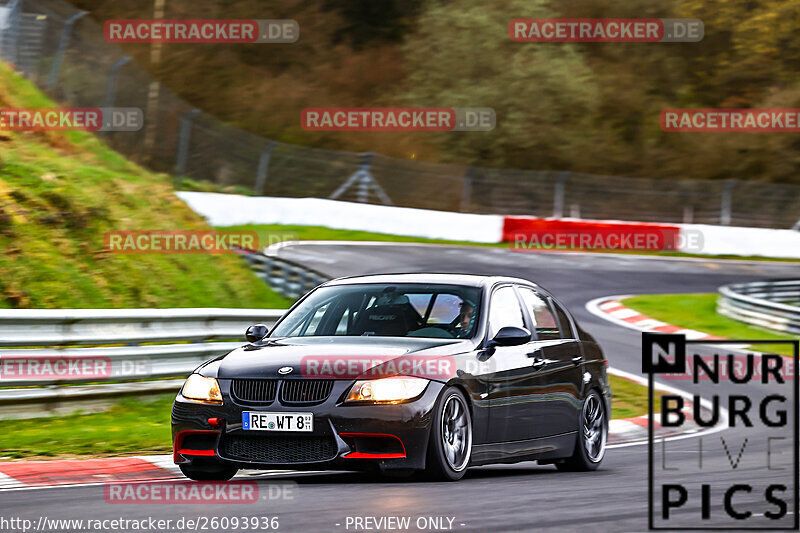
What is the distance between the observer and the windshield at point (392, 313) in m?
8.32

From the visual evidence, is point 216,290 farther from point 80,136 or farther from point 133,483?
point 133,483

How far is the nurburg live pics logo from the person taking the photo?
633 centimetres

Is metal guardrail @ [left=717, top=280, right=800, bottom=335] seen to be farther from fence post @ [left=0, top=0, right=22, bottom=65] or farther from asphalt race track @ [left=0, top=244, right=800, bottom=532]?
fence post @ [left=0, top=0, right=22, bottom=65]

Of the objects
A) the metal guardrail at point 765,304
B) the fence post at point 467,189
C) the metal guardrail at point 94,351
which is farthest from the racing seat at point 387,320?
the fence post at point 467,189

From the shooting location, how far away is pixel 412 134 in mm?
47000

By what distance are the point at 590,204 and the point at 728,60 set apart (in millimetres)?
14063

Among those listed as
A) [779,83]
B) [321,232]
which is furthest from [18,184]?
[779,83]

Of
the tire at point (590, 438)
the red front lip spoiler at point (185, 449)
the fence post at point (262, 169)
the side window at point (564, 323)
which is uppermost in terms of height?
the fence post at point (262, 169)

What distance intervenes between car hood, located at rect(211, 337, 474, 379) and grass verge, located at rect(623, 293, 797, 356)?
12720 millimetres

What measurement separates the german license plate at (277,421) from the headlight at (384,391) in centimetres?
26

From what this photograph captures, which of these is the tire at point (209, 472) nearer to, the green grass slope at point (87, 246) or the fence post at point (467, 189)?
the green grass slope at point (87, 246)

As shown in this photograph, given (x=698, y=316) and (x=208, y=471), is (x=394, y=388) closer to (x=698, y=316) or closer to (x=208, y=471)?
(x=208, y=471)

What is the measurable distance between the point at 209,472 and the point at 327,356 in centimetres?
105

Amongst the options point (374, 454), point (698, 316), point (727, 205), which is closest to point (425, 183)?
point (727, 205)
